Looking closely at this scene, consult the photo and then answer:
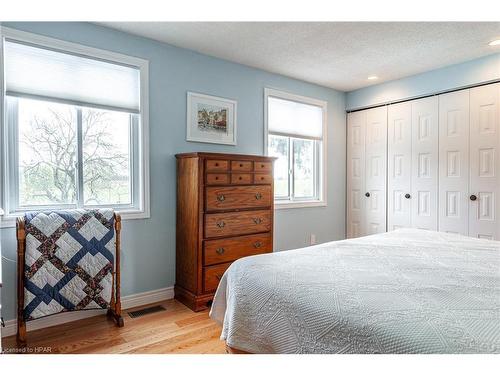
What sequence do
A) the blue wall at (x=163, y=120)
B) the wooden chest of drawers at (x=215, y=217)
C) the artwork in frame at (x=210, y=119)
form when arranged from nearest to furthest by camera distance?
the blue wall at (x=163, y=120) < the wooden chest of drawers at (x=215, y=217) < the artwork in frame at (x=210, y=119)

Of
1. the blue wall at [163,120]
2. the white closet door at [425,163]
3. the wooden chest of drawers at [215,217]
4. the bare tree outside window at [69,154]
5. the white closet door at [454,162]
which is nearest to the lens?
the bare tree outside window at [69,154]

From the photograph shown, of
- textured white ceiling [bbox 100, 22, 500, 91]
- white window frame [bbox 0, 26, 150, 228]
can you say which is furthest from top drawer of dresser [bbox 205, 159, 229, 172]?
textured white ceiling [bbox 100, 22, 500, 91]

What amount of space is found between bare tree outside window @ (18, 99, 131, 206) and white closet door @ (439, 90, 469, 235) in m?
3.42

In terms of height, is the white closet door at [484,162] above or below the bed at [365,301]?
above

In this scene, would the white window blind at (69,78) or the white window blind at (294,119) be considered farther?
the white window blind at (294,119)

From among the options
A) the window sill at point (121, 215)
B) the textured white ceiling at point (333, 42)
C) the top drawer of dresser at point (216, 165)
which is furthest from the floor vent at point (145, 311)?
the textured white ceiling at point (333, 42)

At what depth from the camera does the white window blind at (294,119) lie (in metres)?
3.84

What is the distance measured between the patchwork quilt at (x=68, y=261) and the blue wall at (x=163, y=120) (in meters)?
0.33

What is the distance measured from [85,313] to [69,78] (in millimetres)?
1932

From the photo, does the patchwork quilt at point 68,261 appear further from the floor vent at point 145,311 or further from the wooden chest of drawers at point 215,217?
the wooden chest of drawers at point 215,217

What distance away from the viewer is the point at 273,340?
1298 millimetres

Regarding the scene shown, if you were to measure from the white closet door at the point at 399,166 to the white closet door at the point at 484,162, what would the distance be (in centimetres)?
68

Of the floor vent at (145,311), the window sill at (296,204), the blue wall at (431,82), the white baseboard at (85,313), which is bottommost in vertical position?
the floor vent at (145,311)

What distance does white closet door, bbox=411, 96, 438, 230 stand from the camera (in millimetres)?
3617
